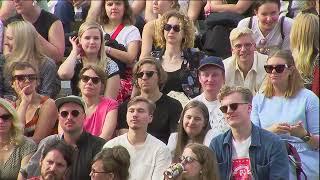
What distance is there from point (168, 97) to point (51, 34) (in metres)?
1.79

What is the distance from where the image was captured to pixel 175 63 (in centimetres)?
990

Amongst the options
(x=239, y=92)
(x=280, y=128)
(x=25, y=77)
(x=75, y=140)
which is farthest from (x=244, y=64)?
(x=25, y=77)

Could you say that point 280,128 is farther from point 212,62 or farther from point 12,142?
point 12,142

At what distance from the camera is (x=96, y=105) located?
907 cm

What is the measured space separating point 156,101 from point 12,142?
142 centimetres

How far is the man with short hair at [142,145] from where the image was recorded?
8148 mm

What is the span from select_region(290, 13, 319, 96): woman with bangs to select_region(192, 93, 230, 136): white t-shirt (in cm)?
92

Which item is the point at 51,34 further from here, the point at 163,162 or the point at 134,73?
the point at 163,162

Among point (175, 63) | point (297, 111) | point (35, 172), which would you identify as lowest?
point (35, 172)

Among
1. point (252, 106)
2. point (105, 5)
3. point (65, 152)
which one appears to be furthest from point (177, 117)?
point (105, 5)

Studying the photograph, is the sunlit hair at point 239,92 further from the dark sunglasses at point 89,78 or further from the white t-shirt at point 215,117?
the dark sunglasses at point 89,78

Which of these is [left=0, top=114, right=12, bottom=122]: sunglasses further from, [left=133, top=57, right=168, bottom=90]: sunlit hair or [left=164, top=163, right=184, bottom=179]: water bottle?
[left=164, top=163, right=184, bottom=179]: water bottle

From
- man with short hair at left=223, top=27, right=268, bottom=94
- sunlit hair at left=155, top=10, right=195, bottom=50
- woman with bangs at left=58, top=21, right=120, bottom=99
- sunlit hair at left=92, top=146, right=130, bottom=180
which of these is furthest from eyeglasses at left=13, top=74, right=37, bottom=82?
man with short hair at left=223, top=27, right=268, bottom=94

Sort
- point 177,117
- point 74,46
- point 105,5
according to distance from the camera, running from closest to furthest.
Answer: point 177,117
point 74,46
point 105,5
